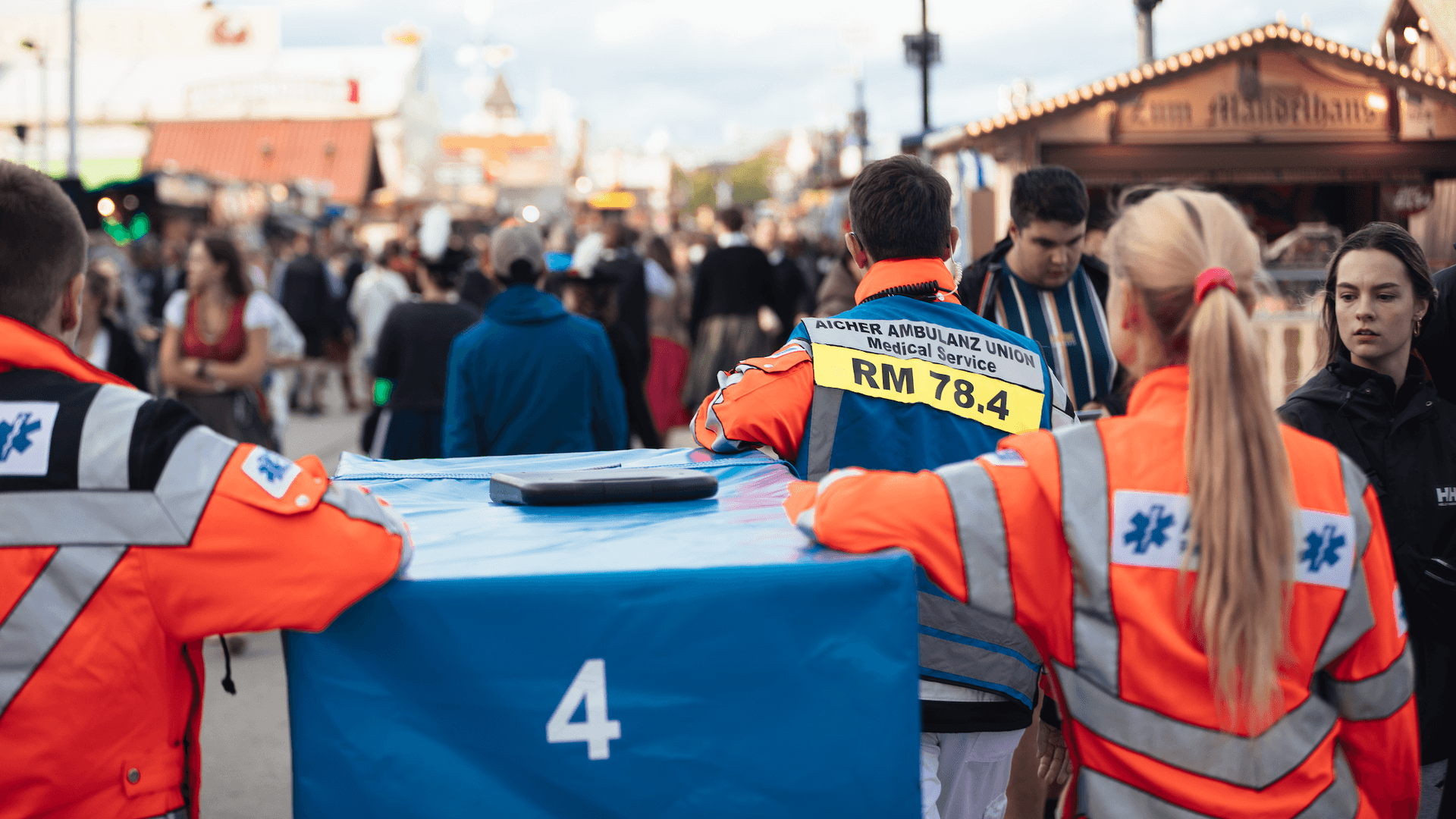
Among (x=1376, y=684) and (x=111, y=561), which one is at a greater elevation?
(x=111, y=561)

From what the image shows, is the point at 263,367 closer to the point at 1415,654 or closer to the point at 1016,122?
the point at 1415,654

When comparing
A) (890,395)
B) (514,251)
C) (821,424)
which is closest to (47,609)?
(821,424)

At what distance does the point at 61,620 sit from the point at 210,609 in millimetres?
202

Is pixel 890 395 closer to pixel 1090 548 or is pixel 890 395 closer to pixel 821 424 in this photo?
pixel 821 424

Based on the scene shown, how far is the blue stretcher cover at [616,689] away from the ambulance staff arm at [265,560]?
0.06 metres

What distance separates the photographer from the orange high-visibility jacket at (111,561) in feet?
→ 5.83

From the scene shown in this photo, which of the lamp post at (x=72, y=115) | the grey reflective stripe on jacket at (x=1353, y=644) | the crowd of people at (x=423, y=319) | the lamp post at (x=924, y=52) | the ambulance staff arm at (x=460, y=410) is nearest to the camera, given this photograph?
the grey reflective stripe on jacket at (x=1353, y=644)

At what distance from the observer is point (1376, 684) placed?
6.18 ft

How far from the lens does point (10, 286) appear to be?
192 centimetres

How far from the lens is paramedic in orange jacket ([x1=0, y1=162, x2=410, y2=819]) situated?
1776 mm

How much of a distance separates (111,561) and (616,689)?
2.41ft

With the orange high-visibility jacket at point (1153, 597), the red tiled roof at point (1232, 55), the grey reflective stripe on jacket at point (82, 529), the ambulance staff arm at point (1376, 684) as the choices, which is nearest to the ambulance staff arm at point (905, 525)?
the orange high-visibility jacket at point (1153, 597)

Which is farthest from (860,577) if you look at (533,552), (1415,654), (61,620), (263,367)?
(263,367)

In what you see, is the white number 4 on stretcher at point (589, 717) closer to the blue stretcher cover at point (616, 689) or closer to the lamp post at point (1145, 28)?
the blue stretcher cover at point (616, 689)
